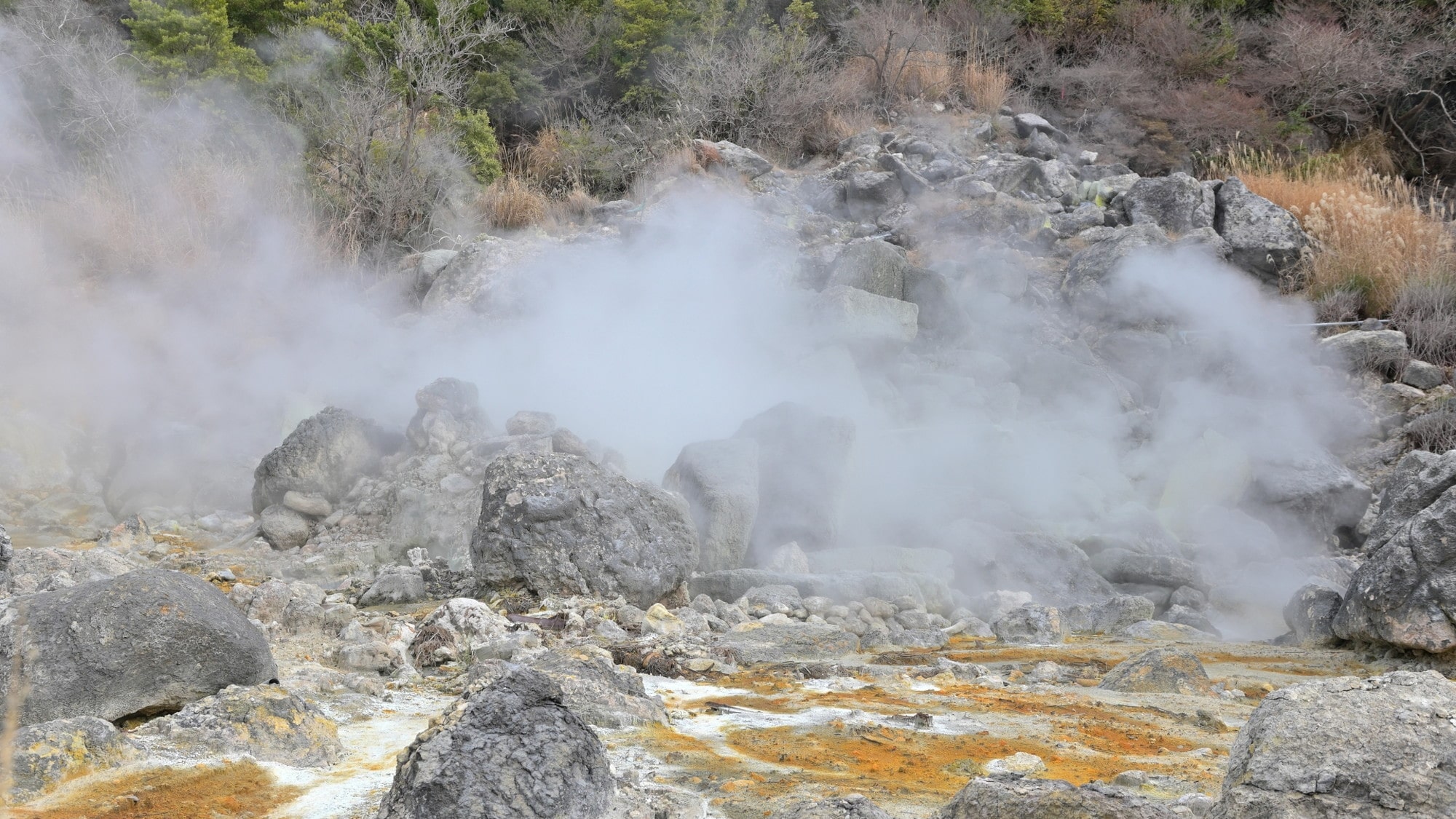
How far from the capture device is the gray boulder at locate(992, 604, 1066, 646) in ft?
15.0

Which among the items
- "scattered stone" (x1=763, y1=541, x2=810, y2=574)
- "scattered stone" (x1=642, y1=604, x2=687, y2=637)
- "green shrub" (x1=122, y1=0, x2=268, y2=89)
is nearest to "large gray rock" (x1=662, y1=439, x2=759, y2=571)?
"scattered stone" (x1=763, y1=541, x2=810, y2=574)

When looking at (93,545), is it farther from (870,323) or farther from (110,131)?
(110,131)

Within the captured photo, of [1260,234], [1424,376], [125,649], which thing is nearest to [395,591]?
[125,649]

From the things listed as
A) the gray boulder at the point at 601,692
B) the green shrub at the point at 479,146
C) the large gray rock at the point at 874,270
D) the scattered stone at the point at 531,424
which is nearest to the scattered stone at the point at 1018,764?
the gray boulder at the point at 601,692

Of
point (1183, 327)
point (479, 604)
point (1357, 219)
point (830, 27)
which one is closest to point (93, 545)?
point (479, 604)

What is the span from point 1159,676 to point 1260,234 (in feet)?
27.0

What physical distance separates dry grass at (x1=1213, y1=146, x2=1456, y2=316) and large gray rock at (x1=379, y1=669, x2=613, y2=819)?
Answer: 9.82 metres

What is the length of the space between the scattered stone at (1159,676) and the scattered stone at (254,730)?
229 centimetres

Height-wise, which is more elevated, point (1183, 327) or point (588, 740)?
point (588, 740)

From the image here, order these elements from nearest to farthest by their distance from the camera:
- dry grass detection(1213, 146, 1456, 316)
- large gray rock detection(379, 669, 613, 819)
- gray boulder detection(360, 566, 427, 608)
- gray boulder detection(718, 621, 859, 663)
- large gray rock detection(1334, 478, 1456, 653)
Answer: large gray rock detection(379, 669, 613, 819), gray boulder detection(718, 621, 859, 663), large gray rock detection(1334, 478, 1456, 653), gray boulder detection(360, 566, 427, 608), dry grass detection(1213, 146, 1456, 316)

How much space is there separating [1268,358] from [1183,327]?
78 cm

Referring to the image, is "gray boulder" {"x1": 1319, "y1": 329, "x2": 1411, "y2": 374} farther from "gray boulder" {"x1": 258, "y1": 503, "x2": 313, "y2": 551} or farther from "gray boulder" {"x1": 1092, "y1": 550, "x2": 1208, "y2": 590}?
"gray boulder" {"x1": 258, "y1": 503, "x2": 313, "y2": 551}

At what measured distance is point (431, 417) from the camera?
6.88m

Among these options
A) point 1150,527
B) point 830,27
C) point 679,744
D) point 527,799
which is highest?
point 830,27
